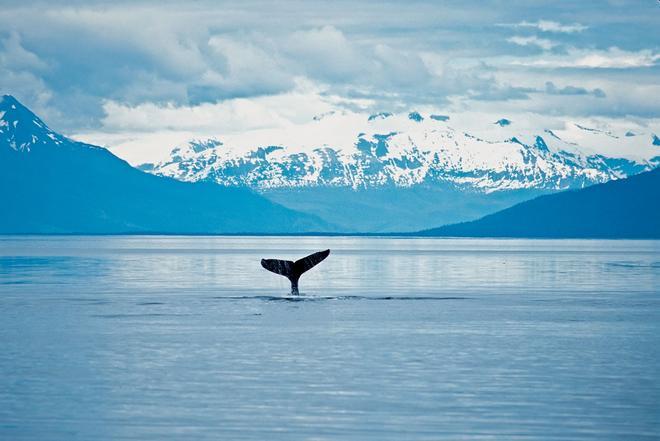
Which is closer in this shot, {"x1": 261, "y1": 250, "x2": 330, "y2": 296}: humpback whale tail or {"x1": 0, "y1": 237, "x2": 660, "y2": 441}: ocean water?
{"x1": 0, "y1": 237, "x2": 660, "y2": 441}: ocean water

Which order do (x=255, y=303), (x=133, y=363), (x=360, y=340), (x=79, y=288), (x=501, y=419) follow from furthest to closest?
(x=79, y=288)
(x=255, y=303)
(x=360, y=340)
(x=133, y=363)
(x=501, y=419)

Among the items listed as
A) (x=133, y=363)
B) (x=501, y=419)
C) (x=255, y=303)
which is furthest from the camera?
(x=255, y=303)

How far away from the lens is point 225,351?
49.4m

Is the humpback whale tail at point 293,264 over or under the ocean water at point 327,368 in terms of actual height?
over

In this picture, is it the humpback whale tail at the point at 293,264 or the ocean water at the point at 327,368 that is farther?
the humpback whale tail at the point at 293,264

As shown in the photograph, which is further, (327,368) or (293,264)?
(293,264)

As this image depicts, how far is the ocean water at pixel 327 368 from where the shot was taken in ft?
109

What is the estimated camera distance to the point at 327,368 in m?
44.2

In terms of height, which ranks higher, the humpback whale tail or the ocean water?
the humpback whale tail

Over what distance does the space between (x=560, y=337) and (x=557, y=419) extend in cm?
2260

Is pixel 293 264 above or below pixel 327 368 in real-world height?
above

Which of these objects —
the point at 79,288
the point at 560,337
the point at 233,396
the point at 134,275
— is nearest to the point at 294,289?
the point at 79,288

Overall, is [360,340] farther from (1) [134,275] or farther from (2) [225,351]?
(1) [134,275]

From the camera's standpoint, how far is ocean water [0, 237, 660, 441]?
109 ft
